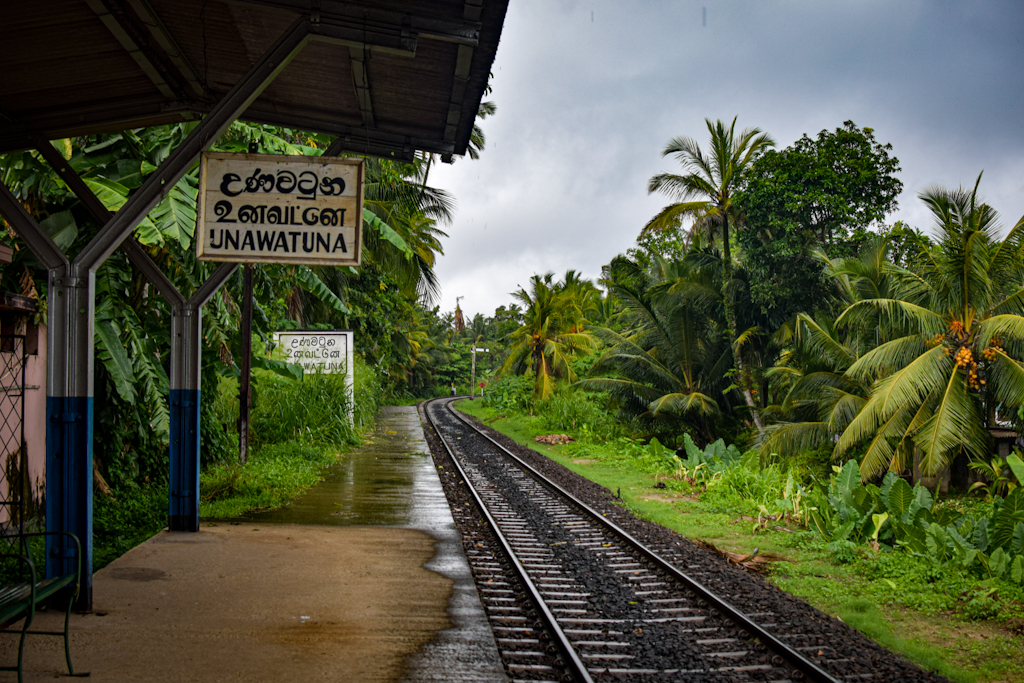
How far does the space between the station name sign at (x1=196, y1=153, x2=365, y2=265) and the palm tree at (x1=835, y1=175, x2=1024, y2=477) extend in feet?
40.5

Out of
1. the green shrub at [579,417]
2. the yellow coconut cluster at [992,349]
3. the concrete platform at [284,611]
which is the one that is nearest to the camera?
the concrete platform at [284,611]

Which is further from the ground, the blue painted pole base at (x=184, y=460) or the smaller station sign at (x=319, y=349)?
the smaller station sign at (x=319, y=349)

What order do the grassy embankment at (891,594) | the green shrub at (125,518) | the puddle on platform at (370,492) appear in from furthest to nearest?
the puddle on platform at (370,492) → the green shrub at (125,518) → the grassy embankment at (891,594)

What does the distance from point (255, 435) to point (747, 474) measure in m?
10.0

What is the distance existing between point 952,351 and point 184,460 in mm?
14094

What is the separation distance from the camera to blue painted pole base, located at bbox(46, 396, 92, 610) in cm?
496

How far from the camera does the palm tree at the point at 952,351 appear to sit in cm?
1390

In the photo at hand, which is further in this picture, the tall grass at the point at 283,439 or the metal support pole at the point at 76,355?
the tall grass at the point at 283,439

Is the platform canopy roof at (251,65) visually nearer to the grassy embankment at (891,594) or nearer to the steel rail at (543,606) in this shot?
the steel rail at (543,606)

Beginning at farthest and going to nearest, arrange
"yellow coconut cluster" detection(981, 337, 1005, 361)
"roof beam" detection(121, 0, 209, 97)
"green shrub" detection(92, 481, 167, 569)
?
"yellow coconut cluster" detection(981, 337, 1005, 361) → "green shrub" detection(92, 481, 167, 569) → "roof beam" detection(121, 0, 209, 97)

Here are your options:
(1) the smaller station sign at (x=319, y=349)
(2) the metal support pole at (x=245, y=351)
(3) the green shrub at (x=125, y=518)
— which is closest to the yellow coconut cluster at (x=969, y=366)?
(2) the metal support pole at (x=245, y=351)

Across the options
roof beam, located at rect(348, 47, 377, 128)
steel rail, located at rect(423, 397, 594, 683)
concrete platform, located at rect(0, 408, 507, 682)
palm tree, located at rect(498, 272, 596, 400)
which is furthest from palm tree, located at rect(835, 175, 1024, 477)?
palm tree, located at rect(498, 272, 596, 400)

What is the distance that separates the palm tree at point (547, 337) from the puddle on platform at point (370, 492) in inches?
518

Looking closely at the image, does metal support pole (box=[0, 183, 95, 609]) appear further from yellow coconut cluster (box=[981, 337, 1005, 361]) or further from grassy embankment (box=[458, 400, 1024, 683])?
yellow coconut cluster (box=[981, 337, 1005, 361])
